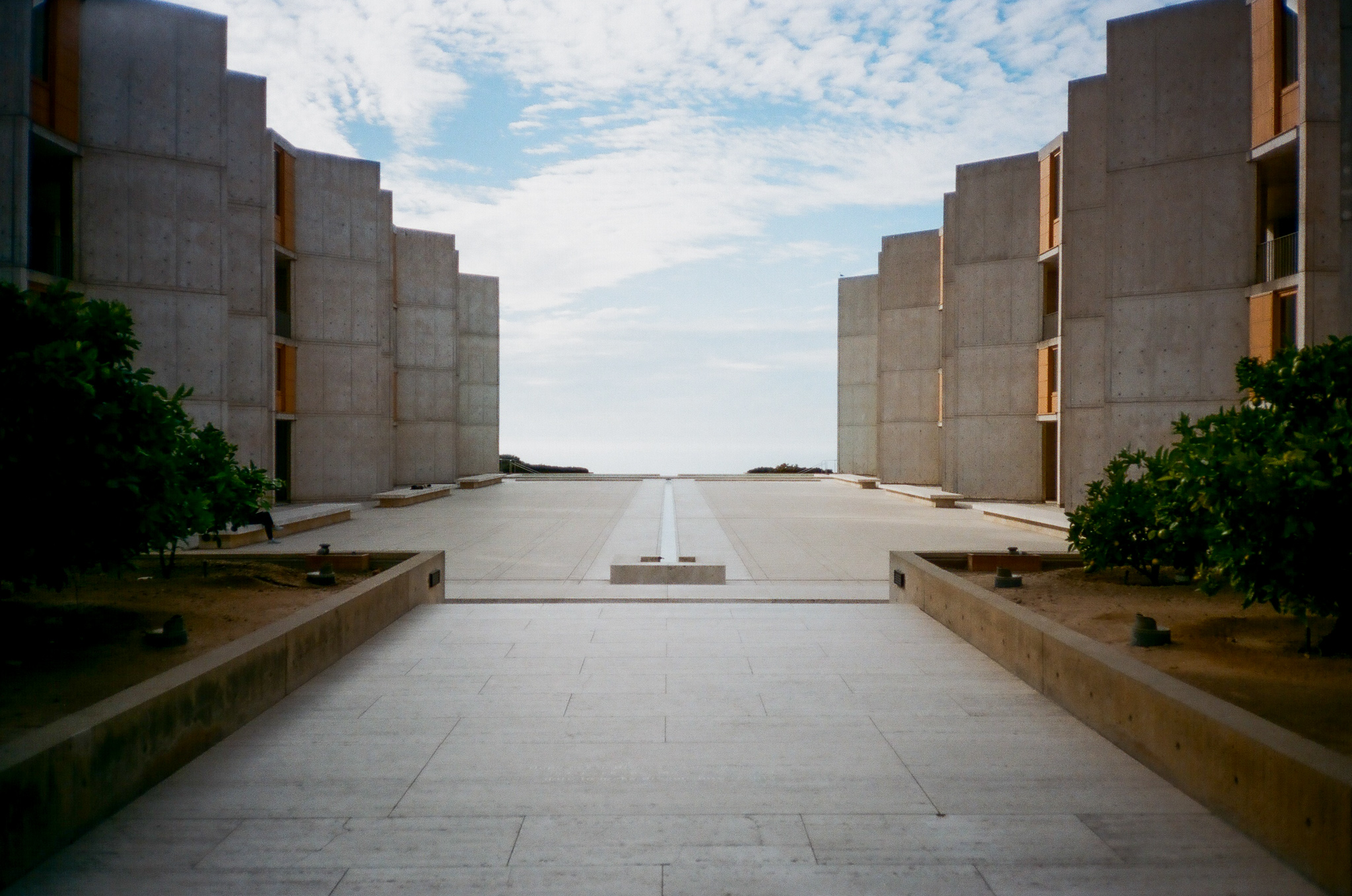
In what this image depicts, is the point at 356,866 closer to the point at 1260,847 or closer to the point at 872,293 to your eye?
the point at 1260,847

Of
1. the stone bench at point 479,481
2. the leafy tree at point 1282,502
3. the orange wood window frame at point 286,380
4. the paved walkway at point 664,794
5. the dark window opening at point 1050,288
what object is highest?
the dark window opening at point 1050,288

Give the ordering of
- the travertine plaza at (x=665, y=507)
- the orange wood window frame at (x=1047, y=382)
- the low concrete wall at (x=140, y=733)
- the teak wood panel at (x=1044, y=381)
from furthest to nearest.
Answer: the teak wood panel at (x=1044, y=381) → the orange wood window frame at (x=1047, y=382) → the travertine plaza at (x=665, y=507) → the low concrete wall at (x=140, y=733)

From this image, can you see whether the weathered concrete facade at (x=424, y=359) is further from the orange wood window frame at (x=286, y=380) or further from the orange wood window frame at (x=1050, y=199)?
the orange wood window frame at (x=1050, y=199)

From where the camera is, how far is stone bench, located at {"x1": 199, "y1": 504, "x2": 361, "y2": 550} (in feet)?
54.9

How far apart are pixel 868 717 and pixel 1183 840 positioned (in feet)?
6.59

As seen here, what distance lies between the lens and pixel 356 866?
12.3 ft

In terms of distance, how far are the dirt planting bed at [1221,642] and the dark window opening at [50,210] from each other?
16576 mm

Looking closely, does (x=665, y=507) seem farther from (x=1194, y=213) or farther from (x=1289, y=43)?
(x=1289, y=43)

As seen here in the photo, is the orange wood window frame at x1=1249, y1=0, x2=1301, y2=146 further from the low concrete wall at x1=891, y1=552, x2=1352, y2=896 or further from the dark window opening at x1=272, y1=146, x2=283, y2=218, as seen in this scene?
the dark window opening at x1=272, y1=146, x2=283, y2=218

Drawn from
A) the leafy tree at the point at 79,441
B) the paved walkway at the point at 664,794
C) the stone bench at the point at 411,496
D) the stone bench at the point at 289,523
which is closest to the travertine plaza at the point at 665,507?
the paved walkway at the point at 664,794

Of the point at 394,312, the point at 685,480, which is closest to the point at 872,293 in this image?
the point at 685,480

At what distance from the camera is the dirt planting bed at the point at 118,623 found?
5258mm

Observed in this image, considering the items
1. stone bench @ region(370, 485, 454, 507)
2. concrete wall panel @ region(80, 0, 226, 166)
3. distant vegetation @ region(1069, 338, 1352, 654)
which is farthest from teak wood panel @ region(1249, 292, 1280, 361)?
stone bench @ region(370, 485, 454, 507)

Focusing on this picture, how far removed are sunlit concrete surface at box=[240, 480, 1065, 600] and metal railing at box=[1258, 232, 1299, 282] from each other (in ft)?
22.4
